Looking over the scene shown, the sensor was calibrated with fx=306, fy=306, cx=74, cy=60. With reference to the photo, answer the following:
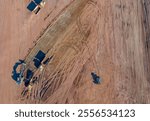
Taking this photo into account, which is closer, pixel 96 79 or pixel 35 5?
pixel 96 79


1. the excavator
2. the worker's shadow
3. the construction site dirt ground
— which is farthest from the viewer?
the excavator

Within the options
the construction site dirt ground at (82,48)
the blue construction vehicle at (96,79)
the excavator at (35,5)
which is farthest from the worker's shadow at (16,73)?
the blue construction vehicle at (96,79)

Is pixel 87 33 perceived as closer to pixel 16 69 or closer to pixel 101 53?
pixel 101 53

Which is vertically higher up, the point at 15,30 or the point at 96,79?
the point at 15,30

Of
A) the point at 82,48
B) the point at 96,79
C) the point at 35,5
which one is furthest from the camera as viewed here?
the point at 35,5

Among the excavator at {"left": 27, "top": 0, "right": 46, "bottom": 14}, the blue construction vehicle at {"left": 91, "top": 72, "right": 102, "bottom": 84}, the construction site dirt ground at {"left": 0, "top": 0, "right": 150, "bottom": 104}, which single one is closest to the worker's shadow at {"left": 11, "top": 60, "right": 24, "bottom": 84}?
the construction site dirt ground at {"left": 0, "top": 0, "right": 150, "bottom": 104}

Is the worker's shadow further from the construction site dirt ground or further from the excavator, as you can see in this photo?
the excavator

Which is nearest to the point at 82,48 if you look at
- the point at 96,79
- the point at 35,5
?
the point at 96,79

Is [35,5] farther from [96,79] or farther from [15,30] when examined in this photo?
[96,79]

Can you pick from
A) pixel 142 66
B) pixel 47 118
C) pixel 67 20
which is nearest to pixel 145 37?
pixel 142 66
